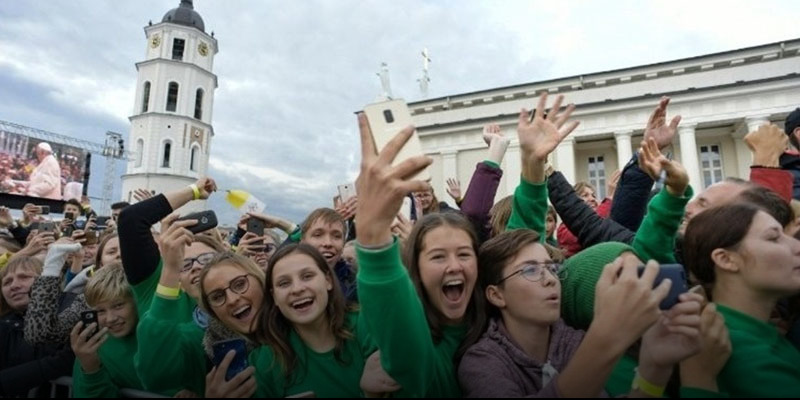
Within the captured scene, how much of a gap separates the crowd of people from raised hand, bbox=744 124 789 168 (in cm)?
1

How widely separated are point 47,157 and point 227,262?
40010 millimetres

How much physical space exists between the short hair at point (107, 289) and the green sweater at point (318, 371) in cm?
113

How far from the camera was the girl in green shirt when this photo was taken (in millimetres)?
1439

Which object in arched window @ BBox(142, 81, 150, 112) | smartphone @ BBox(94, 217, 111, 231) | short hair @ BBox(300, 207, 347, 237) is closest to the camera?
short hair @ BBox(300, 207, 347, 237)

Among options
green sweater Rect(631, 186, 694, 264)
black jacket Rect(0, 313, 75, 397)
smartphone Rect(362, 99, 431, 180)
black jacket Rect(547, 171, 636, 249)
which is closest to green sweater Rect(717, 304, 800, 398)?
green sweater Rect(631, 186, 694, 264)

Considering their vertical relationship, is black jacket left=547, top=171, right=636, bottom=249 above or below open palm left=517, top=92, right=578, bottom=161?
below

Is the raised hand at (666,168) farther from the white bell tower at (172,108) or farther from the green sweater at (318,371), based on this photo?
the white bell tower at (172,108)

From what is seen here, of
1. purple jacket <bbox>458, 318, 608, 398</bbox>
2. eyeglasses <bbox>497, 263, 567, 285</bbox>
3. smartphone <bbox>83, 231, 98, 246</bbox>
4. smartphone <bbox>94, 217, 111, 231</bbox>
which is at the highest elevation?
smartphone <bbox>94, 217, 111, 231</bbox>

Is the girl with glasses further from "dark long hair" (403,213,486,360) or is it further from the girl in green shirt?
the girl in green shirt

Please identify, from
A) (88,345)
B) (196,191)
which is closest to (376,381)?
(88,345)

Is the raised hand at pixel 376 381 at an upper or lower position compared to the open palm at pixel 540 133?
lower

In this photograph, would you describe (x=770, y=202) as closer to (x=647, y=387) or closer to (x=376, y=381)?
(x=647, y=387)

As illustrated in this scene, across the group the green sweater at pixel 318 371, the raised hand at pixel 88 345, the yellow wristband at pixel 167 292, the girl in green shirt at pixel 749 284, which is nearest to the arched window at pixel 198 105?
the raised hand at pixel 88 345

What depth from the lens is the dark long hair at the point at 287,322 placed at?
2.18 metres
